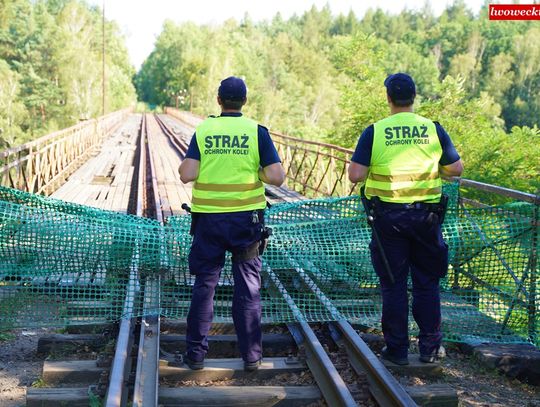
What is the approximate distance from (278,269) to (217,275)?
1.96m

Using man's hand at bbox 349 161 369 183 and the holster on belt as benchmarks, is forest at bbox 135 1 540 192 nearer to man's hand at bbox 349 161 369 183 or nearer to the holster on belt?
man's hand at bbox 349 161 369 183

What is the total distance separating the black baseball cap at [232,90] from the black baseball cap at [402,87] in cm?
96

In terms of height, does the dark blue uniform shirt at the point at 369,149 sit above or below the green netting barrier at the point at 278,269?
above

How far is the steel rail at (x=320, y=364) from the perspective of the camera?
3.64 metres

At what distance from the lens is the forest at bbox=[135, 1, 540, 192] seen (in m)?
21.1

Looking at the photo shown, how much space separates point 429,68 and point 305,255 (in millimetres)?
112295

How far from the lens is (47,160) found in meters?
13.8

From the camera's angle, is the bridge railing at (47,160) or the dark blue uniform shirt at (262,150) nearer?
the dark blue uniform shirt at (262,150)

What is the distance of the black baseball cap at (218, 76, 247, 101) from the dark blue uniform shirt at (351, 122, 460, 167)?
0.81m

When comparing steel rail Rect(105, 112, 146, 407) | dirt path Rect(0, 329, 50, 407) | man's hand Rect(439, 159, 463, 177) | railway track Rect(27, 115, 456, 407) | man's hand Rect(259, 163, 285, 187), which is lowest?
dirt path Rect(0, 329, 50, 407)

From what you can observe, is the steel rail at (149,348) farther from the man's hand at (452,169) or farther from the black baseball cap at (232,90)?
the man's hand at (452,169)

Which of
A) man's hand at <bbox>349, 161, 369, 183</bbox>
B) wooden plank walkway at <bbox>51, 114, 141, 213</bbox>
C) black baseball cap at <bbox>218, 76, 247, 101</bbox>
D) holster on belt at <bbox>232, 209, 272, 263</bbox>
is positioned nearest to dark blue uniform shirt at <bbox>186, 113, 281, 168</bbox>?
black baseball cap at <bbox>218, 76, 247, 101</bbox>

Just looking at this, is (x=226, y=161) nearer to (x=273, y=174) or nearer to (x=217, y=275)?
(x=273, y=174)
